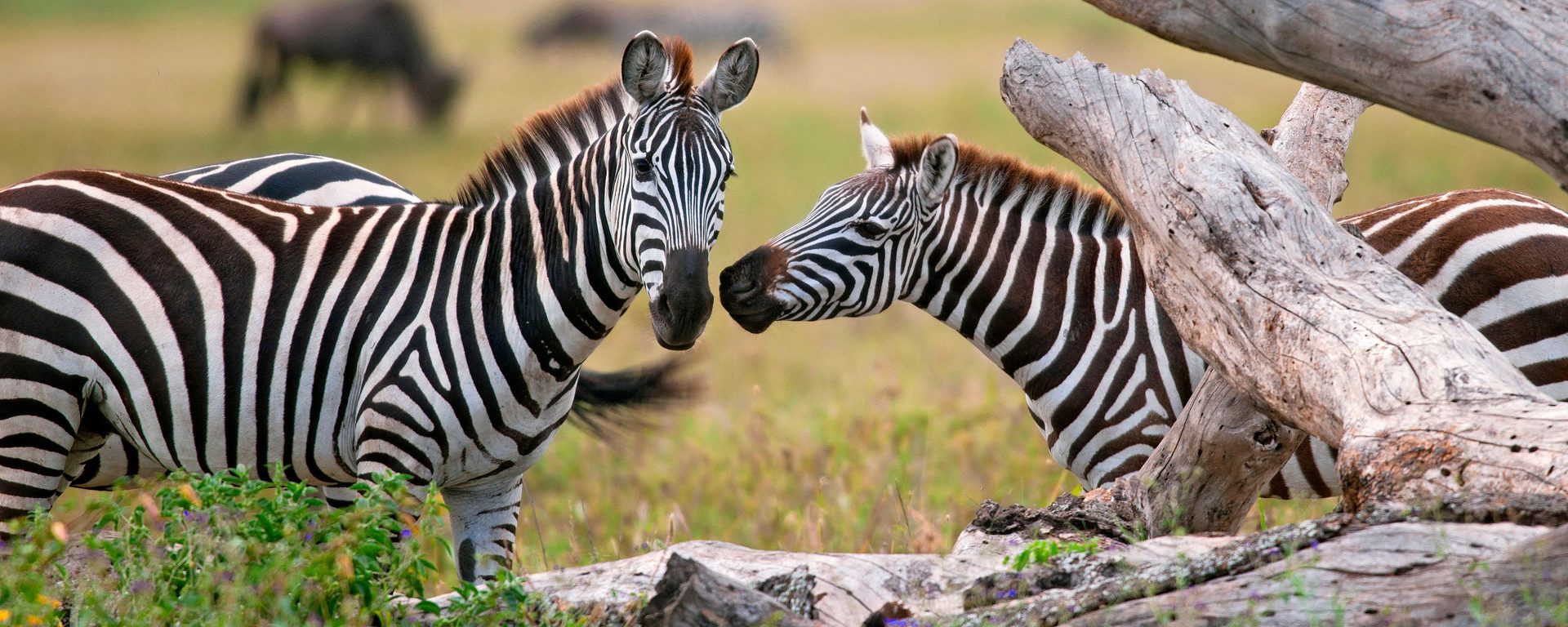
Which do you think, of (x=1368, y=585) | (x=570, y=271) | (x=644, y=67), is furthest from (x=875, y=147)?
(x=1368, y=585)

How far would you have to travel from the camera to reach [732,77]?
4137mm

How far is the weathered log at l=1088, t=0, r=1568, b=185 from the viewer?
2.79m

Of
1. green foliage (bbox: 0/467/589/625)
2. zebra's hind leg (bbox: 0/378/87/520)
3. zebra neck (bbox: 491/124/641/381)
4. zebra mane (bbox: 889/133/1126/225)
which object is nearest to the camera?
green foliage (bbox: 0/467/589/625)

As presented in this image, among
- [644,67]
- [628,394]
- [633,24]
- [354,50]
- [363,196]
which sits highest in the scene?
[633,24]

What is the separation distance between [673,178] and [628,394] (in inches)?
70.3

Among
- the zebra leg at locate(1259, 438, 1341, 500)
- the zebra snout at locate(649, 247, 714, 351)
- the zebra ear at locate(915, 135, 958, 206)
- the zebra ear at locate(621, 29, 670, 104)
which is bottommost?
the zebra leg at locate(1259, 438, 1341, 500)

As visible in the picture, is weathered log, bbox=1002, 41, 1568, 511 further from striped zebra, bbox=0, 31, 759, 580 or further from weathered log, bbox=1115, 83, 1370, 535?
striped zebra, bbox=0, 31, 759, 580

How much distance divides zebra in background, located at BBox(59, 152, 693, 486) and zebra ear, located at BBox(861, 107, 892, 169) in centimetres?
Answer: 128

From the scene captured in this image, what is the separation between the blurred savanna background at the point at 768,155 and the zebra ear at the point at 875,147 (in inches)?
8.3

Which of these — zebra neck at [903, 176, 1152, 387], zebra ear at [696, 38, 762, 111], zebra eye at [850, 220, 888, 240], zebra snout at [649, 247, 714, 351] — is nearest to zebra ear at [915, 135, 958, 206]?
zebra neck at [903, 176, 1152, 387]

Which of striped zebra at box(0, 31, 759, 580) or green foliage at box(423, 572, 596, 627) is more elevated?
striped zebra at box(0, 31, 759, 580)

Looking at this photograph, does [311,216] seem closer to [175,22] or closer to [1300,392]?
[1300,392]

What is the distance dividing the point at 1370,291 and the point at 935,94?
18.8 metres

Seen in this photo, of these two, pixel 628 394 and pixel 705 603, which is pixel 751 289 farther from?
pixel 705 603
